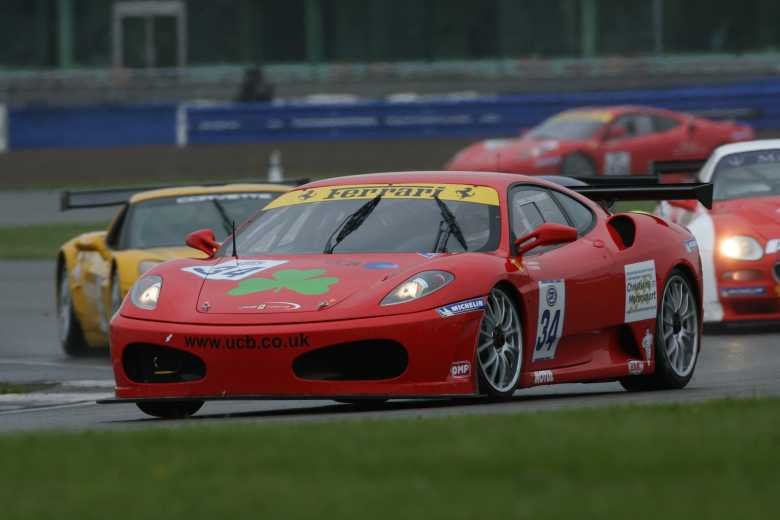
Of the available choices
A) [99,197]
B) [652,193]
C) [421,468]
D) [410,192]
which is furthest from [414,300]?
[99,197]

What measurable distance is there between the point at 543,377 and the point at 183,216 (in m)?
5.61

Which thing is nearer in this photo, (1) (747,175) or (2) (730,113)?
(1) (747,175)

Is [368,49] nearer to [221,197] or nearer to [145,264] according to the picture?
[221,197]

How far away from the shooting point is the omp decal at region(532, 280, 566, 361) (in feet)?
30.0

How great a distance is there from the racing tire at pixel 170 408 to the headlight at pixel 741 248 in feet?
18.3

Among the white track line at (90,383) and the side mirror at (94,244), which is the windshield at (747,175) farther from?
the white track line at (90,383)

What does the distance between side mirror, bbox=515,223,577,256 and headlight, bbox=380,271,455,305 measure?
2.19 ft

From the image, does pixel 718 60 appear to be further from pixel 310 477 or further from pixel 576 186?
pixel 310 477

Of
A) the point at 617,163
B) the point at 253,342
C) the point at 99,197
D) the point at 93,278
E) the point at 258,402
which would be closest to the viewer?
the point at 253,342

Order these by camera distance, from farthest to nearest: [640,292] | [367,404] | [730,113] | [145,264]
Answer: [730,113] → [145,264] → [640,292] → [367,404]

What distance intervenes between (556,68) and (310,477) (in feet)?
153

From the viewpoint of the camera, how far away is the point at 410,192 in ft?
31.5

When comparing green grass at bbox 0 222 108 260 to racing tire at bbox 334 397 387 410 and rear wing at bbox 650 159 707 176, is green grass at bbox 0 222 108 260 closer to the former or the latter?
rear wing at bbox 650 159 707 176

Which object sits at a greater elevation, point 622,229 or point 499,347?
point 622,229
